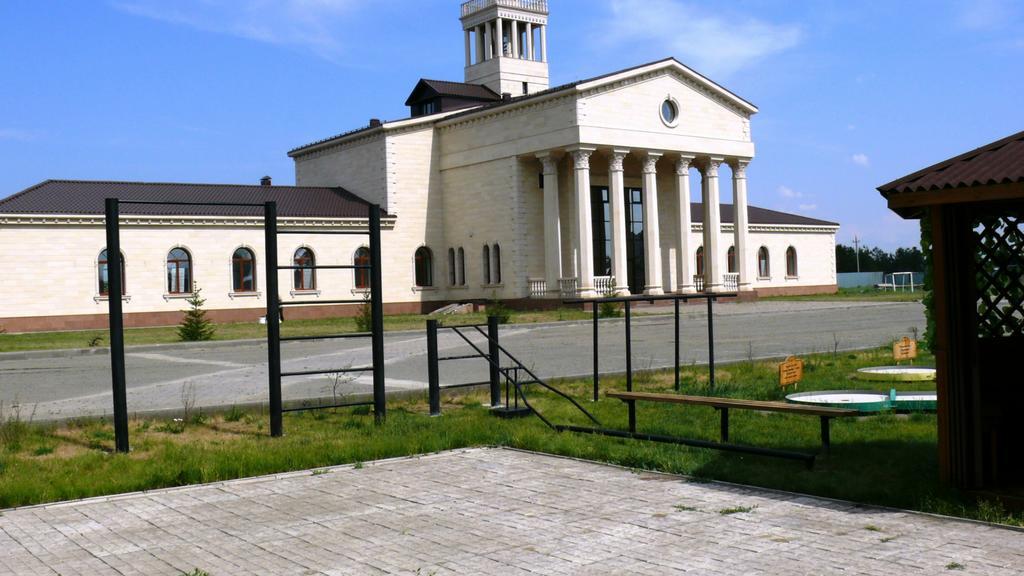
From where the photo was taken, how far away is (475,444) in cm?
1173

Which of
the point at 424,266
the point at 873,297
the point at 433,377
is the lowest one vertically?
the point at 433,377

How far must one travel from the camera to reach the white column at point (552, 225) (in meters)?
50.8

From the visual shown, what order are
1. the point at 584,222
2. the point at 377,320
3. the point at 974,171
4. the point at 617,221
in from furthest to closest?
the point at 617,221, the point at 584,222, the point at 377,320, the point at 974,171

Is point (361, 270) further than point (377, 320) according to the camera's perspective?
Yes

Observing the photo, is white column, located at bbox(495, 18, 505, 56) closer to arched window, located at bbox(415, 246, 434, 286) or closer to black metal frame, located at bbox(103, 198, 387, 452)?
arched window, located at bbox(415, 246, 434, 286)

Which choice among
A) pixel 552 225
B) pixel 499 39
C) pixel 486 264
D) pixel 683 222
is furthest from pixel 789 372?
pixel 499 39

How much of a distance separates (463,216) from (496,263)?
341cm

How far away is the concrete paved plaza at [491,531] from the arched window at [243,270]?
4057 centimetres

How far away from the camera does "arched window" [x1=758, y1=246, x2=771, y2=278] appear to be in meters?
67.4

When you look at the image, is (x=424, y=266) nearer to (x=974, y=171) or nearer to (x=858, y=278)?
(x=974, y=171)

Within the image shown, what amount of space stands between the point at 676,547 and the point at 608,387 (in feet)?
30.1

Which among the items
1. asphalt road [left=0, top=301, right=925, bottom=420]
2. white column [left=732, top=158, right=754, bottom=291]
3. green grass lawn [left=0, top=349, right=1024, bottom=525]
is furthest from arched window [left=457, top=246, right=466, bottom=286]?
green grass lawn [left=0, top=349, right=1024, bottom=525]

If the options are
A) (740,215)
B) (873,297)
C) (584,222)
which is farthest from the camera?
(740,215)

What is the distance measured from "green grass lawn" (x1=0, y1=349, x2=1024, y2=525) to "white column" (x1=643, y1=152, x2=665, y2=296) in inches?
1475
